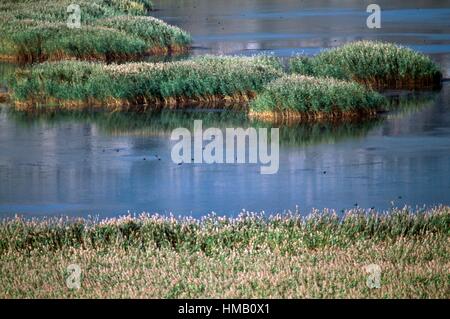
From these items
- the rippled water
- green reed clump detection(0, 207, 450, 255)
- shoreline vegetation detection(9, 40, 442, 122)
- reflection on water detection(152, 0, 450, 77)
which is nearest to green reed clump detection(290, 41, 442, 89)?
shoreline vegetation detection(9, 40, 442, 122)

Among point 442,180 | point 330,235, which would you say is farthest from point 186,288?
point 442,180

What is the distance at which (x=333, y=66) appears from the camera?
34.2 m

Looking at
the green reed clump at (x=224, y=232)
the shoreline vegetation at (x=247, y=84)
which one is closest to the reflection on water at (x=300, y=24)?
the shoreline vegetation at (x=247, y=84)

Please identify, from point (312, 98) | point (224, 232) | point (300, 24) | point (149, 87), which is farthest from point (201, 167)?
point (300, 24)

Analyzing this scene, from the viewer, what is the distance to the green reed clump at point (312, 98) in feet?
93.3

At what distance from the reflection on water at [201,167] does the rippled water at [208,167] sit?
2 centimetres

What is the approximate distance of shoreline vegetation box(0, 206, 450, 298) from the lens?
13.0 meters

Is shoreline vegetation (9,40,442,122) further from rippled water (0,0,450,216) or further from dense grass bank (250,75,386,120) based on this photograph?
rippled water (0,0,450,216)

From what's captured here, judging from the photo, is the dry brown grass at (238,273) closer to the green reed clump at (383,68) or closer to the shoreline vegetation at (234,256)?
the shoreline vegetation at (234,256)

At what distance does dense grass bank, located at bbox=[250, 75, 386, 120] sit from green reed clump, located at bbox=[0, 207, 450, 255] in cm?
1224

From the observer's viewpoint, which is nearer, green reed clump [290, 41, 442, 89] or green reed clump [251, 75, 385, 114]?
green reed clump [251, 75, 385, 114]

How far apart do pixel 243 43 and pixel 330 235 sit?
1334 inches

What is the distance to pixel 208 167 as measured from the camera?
22641 mm

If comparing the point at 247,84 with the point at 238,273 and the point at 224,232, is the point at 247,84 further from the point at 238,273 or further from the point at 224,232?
the point at 238,273
